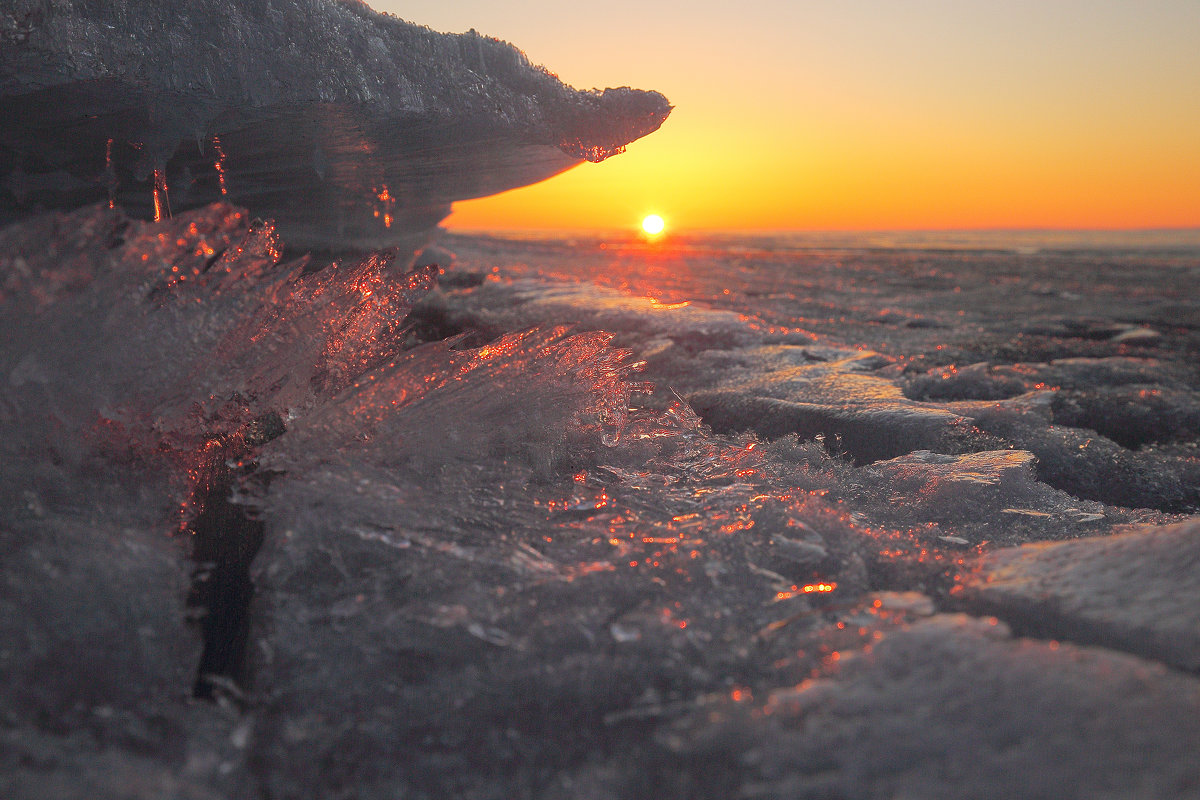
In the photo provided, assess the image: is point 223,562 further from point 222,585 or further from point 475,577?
point 475,577

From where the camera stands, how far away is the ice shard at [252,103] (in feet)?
5.36

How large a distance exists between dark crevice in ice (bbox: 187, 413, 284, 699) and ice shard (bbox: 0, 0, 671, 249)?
984 millimetres

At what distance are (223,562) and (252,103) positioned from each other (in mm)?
1353

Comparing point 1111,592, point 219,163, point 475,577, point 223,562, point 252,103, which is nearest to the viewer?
point 1111,592

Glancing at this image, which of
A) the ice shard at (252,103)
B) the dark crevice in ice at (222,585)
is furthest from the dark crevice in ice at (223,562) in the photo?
the ice shard at (252,103)

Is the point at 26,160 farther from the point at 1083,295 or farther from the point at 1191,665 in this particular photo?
the point at 1083,295

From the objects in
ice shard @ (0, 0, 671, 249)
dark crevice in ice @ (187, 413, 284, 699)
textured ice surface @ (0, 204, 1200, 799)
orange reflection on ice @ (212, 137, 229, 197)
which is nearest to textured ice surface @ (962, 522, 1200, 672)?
textured ice surface @ (0, 204, 1200, 799)

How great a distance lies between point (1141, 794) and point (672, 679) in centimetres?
46

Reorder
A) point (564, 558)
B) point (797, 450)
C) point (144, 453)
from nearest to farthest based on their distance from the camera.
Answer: point (564, 558) < point (144, 453) < point (797, 450)

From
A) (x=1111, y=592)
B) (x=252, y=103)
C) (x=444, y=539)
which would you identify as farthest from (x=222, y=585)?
(x=252, y=103)

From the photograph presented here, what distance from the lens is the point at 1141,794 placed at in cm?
59

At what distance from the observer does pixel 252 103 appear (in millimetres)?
1849

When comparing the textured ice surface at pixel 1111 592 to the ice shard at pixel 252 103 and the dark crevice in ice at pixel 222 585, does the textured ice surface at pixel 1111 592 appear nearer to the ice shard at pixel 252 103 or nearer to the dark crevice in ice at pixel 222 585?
the dark crevice in ice at pixel 222 585

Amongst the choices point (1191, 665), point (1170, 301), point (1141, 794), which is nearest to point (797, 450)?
point (1191, 665)
